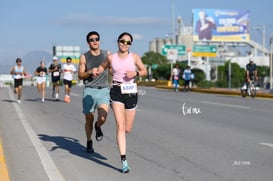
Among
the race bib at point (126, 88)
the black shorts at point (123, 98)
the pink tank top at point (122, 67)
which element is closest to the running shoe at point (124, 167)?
the black shorts at point (123, 98)

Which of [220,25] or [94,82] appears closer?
[94,82]

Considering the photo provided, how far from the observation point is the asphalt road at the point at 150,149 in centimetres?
824

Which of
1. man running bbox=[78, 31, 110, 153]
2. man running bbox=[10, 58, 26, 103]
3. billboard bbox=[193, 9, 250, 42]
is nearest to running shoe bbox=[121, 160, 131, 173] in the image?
man running bbox=[78, 31, 110, 153]

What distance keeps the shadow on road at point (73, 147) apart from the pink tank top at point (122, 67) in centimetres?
125

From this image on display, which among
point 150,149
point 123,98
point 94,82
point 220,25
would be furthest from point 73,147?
point 220,25

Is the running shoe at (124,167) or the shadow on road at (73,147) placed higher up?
the running shoe at (124,167)

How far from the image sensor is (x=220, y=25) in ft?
238

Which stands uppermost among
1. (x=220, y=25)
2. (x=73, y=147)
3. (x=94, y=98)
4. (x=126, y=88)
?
(x=220, y=25)

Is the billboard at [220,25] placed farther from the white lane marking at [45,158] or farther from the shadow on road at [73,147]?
the shadow on road at [73,147]

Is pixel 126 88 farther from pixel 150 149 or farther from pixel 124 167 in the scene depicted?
pixel 150 149

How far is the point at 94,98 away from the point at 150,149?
57.2 inches

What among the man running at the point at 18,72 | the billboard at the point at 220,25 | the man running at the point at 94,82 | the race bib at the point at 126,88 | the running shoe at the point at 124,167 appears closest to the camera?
the running shoe at the point at 124,167

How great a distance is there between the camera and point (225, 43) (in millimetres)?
77375

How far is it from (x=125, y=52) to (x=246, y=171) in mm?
2280
